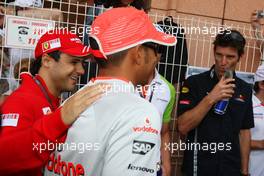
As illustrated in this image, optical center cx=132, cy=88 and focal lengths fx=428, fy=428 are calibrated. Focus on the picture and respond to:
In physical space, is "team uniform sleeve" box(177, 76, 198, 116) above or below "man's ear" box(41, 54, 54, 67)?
below

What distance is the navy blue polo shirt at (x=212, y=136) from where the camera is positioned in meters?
3.66

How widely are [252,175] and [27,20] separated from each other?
2.69 metres

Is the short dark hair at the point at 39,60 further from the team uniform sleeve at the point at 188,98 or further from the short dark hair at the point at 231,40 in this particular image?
the short dark hair at the point at 231,40

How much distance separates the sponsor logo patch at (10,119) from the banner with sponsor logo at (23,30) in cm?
190

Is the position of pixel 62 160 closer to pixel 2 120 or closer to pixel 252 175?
pixel 2 120

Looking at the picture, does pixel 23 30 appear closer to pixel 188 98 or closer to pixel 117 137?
pixel 188 98

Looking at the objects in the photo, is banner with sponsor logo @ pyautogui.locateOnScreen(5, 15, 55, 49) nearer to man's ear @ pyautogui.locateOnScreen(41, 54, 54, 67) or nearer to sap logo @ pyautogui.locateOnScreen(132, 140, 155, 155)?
man's ear @ pyautogui.locateOnScreen(41, 54, 54, 67)

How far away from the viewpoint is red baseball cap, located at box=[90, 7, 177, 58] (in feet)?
5.86

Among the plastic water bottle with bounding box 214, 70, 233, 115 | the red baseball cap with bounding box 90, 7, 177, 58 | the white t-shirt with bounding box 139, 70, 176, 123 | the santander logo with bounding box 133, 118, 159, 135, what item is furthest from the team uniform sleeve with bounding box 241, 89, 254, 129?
the santander logo with bounding box 133, 118, 159, 135

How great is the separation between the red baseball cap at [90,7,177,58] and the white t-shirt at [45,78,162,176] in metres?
0.15

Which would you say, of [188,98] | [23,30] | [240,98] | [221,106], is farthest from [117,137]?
[23,30]

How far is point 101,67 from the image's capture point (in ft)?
6.26

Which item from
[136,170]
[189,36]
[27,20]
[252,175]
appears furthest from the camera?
[189,36]

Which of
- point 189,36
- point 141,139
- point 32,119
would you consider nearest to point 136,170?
point 141,139
